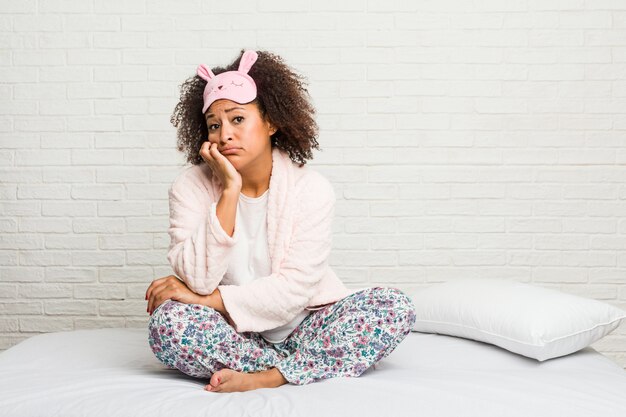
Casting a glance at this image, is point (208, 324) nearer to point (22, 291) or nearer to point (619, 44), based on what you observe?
point (22, 291)

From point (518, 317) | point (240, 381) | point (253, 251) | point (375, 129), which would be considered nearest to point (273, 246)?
point (253, 251)

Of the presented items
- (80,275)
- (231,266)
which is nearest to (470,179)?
(231,266)

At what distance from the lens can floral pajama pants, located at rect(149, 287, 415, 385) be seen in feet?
6.89

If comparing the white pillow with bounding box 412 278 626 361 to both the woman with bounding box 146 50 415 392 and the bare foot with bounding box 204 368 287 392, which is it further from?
the bare foot with bounding box 204 368 287 392

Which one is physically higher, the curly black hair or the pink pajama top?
the curly black hair

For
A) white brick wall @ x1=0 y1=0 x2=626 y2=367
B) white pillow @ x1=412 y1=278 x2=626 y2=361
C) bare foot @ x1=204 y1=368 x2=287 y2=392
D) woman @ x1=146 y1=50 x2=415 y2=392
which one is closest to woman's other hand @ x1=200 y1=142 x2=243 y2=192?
woman @ x1=146 y1=50 x2=415 y2=392

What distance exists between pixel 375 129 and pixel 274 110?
113 cm

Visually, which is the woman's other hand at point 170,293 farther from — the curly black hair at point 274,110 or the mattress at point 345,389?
the curly black hair at point 274,110

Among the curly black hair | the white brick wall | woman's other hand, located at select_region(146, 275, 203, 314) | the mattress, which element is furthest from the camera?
the white brick wall

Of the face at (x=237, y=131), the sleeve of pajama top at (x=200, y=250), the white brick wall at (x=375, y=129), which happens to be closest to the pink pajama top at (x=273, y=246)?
the sleeve of pajama top at (x=200, y=250)

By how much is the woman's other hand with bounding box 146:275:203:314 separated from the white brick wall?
132 cm

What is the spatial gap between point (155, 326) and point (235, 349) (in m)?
0.22

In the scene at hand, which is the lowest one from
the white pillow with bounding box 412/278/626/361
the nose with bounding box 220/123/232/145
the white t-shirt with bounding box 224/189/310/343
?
the white pillow with bounding box 412/278/626/361

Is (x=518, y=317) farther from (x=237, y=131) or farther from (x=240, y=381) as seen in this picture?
(x=237, y=131)
